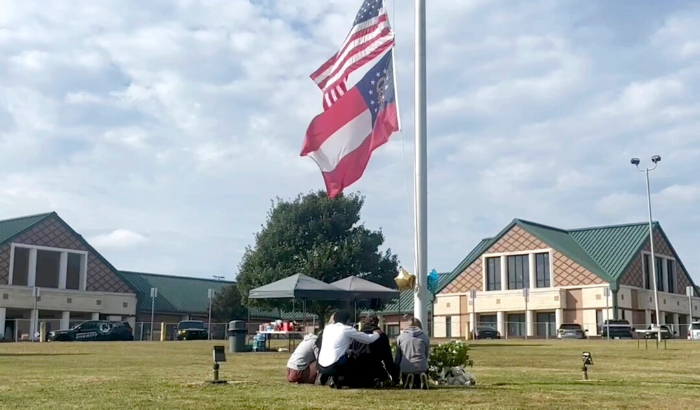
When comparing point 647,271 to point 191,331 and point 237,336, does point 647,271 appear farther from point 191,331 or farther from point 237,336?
point 237,336

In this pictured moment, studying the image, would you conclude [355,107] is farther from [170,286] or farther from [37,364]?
[170,286]

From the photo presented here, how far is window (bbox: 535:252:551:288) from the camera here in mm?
66188

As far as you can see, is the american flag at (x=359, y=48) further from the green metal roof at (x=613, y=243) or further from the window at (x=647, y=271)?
the window at (x=647, y=271)

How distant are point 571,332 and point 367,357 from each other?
4482cm

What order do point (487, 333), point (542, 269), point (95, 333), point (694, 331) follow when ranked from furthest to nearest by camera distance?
point (542, 269), point (487, 333), point (694, 331), point (95, 333)

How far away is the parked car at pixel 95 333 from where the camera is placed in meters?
52.8

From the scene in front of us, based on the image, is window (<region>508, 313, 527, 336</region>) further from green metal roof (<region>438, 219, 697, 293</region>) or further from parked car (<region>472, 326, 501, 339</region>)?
green metal roof (<region>438, 219, 697, 293</region>)

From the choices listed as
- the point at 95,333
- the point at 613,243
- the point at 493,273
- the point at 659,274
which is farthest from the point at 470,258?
the point at 95,333

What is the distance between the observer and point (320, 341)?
14.5 metres

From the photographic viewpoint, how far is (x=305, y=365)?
14.7 metres

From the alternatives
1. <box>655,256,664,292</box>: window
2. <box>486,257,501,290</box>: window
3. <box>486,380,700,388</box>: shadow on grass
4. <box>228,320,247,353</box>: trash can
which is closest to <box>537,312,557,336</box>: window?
<box>486,257,501,290</box>: window

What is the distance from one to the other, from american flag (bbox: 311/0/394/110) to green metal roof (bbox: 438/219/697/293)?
165 feet

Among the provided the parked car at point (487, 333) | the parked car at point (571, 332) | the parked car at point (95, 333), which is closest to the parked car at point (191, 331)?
the parked car at point (95, 333)

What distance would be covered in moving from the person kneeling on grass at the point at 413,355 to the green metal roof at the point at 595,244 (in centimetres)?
5112
